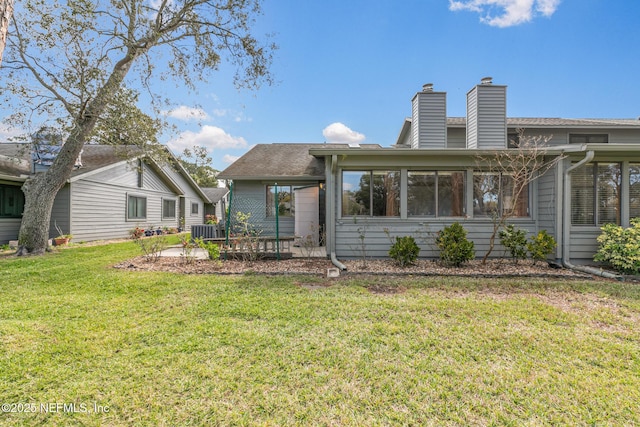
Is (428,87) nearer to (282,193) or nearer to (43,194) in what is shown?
(282,193)

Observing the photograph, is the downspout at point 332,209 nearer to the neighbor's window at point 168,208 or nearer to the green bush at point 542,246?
the green bush at point 542,246

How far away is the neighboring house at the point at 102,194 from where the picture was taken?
9.62 m

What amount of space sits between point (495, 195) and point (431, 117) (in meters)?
3.34

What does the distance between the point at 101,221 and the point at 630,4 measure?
67.0 ft

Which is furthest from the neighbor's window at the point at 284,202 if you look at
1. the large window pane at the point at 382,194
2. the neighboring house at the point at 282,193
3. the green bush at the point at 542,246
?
the green bush at the point at 542,246

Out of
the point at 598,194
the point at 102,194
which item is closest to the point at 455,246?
the point at 598,194

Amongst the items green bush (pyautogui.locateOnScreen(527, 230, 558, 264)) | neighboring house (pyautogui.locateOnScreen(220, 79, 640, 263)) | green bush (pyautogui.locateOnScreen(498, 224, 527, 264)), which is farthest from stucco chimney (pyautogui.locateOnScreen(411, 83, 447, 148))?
green bush (pyautogui.locateOnScreen(527, 230, 558, 264))

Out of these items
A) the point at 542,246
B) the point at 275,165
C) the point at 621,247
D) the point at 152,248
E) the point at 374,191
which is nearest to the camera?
the point at 621,247

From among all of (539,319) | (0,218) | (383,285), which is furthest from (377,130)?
(0,218)

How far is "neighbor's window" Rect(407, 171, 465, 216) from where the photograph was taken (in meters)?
6.74

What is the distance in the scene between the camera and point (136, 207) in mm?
13430

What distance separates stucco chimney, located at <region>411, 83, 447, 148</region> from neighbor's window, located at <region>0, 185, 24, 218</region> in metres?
13.8

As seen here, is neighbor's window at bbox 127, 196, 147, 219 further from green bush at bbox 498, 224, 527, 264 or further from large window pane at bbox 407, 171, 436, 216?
green bush at bbox 498, 224, 527, 264

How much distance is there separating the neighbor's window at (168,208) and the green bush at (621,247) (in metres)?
17.5
